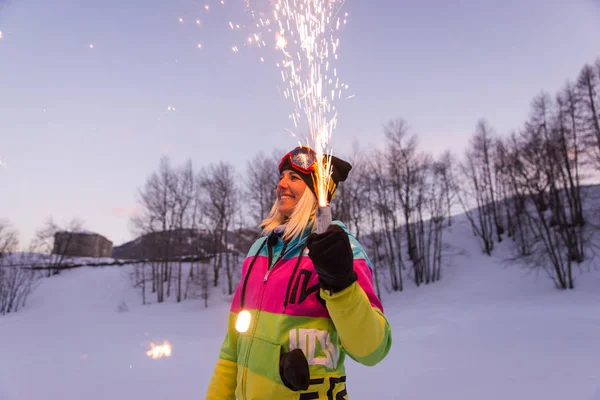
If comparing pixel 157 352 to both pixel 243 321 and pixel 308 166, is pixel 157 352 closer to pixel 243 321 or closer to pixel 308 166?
pixel 243 321

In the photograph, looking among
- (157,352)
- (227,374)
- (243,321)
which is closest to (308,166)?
(243,321)

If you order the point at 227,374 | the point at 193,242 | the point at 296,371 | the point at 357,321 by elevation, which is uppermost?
the point at 193,242

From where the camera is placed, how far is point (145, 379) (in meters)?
7.40

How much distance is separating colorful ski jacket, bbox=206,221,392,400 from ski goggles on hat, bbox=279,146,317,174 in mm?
505

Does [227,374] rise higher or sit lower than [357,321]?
lower

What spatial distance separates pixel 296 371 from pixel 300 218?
33.9 inches

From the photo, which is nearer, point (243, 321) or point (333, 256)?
point (333, 256)

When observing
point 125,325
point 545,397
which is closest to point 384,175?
point 125,325

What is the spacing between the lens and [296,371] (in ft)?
5.11

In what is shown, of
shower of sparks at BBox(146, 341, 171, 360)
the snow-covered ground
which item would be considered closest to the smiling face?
the snow-covered ground

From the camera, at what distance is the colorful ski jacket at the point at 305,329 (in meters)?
1.45

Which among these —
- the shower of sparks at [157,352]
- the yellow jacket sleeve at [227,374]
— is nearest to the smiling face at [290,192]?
the yellow jacket sleeve at [227,374]

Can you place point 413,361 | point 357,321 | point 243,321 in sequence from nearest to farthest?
1. point 357,321
2. point 243,321
3. point 413,361

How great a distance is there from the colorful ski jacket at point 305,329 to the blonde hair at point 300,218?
0.07m
